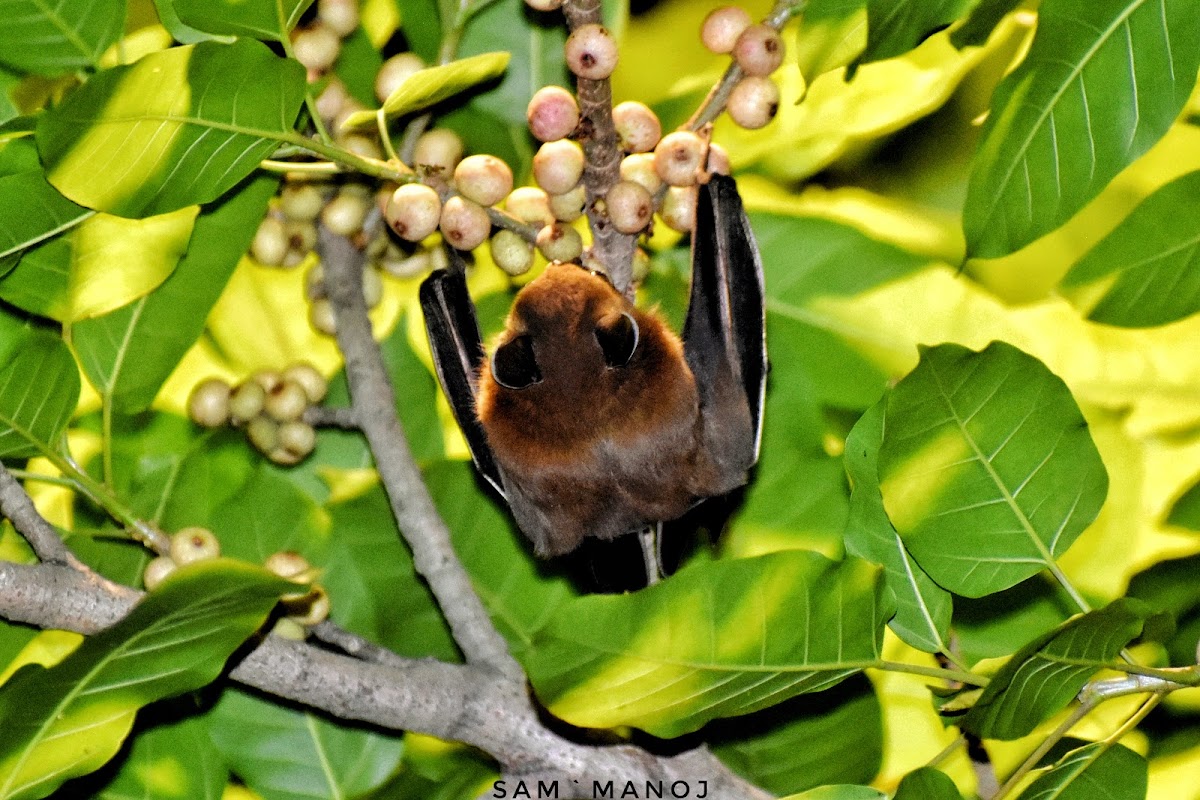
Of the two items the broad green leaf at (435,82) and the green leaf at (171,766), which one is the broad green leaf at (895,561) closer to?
the broad green leaf at (435,82)

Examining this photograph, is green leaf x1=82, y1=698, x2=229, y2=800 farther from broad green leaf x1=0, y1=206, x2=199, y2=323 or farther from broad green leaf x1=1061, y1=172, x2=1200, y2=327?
broad green leaf x1=1061, y1=172, x2=1200, y2=327

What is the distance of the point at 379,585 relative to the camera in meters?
1.86

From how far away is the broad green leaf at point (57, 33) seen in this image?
142cm

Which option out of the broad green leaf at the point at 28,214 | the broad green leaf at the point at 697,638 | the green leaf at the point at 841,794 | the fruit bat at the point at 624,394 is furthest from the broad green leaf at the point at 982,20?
the broad green leaf at the point at 28,214

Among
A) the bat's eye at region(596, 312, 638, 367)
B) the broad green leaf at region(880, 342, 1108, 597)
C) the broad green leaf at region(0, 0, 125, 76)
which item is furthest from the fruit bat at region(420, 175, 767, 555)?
the broad green leaf at region(0, 0, 125, 76)

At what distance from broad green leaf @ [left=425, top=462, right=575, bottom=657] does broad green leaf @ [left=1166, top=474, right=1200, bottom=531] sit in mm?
865

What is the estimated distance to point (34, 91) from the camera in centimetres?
163

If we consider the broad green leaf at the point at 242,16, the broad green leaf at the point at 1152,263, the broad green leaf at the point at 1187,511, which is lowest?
the broad green leaf at the point at 1187,511

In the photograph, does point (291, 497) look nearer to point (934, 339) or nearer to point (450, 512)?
point (450, 512)

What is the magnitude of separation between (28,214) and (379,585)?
0.76 meters

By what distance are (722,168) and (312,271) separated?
2.55 feet

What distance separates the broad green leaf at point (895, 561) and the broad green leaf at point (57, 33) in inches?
40.5

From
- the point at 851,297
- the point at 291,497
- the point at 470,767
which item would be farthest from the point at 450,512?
the point at 851,297

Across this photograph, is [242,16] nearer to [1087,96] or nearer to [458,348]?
[458,348]
